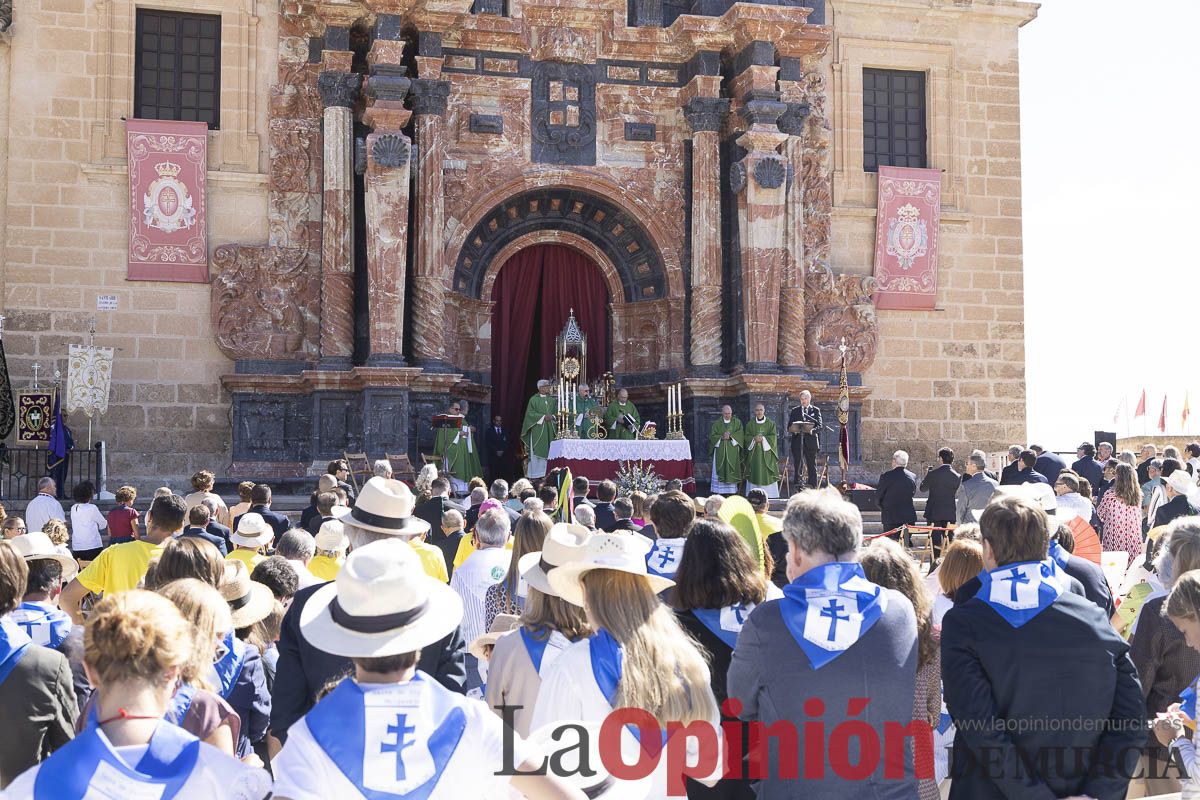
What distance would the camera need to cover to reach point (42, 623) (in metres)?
4.84

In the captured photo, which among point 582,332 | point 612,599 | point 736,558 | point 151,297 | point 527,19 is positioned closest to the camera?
point 612,599

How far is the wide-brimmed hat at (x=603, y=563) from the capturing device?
3.49 meters

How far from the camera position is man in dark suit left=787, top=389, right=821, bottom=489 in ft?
56.1

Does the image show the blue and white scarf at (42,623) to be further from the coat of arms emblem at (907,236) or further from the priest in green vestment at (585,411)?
the coat of arms emblem at (907,236)

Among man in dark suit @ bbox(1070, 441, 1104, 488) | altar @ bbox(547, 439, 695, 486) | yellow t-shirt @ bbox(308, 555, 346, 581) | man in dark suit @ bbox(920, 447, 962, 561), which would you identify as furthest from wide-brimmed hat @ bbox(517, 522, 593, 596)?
altar @ bbox(547, 439, 695, 486)

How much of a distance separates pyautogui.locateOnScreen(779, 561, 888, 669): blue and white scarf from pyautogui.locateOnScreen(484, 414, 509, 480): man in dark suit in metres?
15.0

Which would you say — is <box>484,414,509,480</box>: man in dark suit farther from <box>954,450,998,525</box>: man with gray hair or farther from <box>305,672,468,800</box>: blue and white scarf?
<box>305,672,468,800</box>: blue and white scarf

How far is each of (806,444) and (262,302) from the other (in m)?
7.92

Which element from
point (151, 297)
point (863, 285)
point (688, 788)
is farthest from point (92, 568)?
point (863, 285)

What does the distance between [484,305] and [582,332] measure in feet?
5.70

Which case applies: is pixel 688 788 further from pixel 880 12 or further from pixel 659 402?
pixel 880 12

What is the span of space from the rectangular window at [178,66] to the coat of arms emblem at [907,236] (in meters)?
10.6

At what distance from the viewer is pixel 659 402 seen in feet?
64.3

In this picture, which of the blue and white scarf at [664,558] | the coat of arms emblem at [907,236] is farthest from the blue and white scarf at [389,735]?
the coat of arms emblem at [907,236]
